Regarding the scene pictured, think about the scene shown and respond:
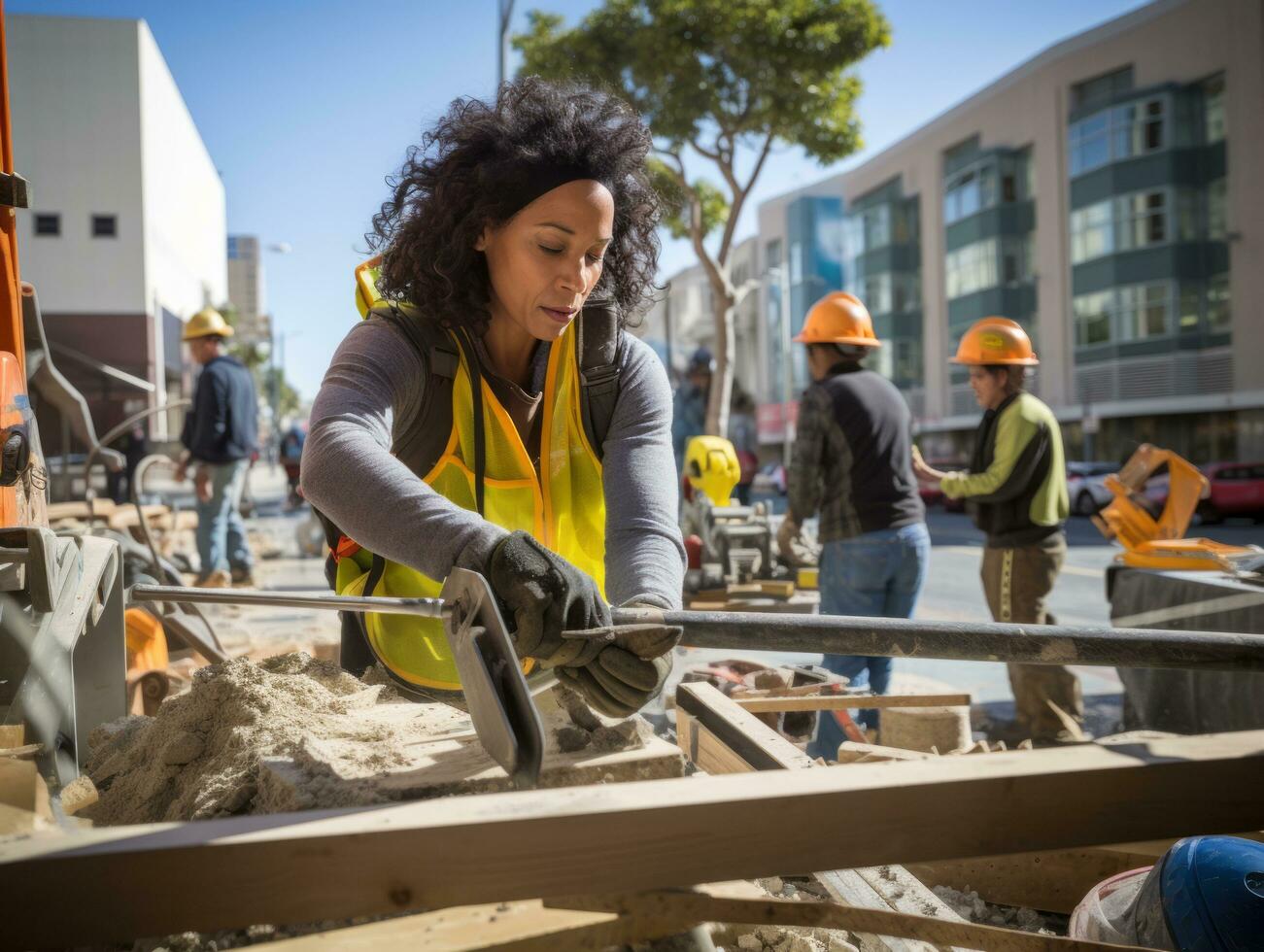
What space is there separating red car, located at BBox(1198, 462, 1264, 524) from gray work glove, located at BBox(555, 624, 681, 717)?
2087cm

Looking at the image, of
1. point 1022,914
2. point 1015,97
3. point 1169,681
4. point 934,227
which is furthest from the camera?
point 934,227

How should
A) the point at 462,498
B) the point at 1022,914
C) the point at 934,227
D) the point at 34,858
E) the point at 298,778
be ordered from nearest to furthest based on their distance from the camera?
the point at 34,858 < the point at 298,778 < the point at 462,498 < the point at 1022,914 < the point at 934,227

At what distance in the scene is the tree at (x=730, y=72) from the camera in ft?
51.5

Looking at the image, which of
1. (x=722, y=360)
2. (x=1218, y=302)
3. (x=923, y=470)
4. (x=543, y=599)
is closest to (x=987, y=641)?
(x=543, y=599)

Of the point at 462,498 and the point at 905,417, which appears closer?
the point at 462,498

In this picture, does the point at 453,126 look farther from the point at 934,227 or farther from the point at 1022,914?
the point at 934,227

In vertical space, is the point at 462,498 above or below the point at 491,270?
below

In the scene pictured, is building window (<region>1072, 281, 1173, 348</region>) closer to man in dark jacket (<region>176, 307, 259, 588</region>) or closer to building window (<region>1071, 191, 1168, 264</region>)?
building window (<region>1071, 191, 1168, 264</region>)

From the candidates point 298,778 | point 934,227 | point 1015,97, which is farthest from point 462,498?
point 934,227

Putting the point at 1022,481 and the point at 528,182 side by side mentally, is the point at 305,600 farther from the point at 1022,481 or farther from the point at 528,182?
the point at 1022,481

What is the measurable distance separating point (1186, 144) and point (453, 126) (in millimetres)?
33249

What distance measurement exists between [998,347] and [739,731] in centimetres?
421

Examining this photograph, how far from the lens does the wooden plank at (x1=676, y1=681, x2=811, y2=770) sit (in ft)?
6.66

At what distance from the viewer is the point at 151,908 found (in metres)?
1.07
